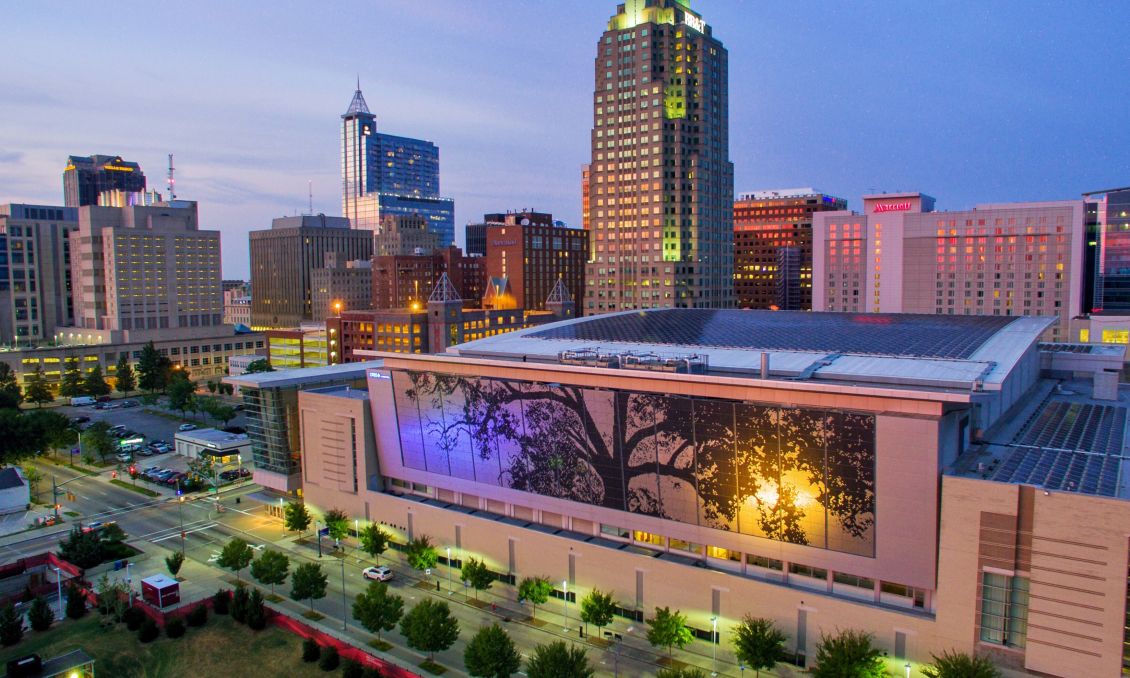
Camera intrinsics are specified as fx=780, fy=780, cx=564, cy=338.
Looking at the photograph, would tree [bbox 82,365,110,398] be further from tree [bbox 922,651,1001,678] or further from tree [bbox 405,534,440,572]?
tree [bbox 922,651,1001,678]

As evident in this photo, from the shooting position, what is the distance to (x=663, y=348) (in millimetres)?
67125

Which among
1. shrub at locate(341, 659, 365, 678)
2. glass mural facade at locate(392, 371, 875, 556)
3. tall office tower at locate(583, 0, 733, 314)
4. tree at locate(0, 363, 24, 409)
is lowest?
shrub at locate(341, 659, 365, 678)

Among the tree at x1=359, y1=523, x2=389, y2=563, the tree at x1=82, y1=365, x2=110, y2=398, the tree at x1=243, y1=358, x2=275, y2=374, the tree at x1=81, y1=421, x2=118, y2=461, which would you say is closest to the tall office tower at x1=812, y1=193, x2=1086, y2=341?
the tree at x1=359, y1=523, x2=389, y2=563

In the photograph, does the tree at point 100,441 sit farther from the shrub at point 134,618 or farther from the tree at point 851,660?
the tree at point 851,660

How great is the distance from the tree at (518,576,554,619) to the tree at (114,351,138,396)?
126410 millimetres

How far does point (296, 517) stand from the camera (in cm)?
7162

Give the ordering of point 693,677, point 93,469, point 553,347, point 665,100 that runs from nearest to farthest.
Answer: point 693,677, point 553,347, point 93,469, point 665,100

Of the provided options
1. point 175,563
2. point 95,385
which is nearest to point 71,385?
point 95,385

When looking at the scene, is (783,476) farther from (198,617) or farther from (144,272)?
(144,272)

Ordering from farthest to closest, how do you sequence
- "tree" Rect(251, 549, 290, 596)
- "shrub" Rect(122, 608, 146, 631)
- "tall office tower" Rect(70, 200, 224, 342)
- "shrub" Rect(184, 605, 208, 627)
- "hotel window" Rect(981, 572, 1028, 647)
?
"tall office tower" Rect(70, 200, 224, 342) → "tree" Rect(251, 549, 290, 596) → "shrub" Rect(184, 605, 208, 627) → "shrub" Rect(122, 608, 146, 631) → "hotel window" Rect(981, 572, 1028, 647)

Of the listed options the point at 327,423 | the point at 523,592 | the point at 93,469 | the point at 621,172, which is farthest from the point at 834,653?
the point at 621,172

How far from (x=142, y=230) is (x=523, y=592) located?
16493 cm

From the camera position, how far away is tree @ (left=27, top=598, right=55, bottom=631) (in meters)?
55.0

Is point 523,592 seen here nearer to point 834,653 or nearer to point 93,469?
point 834,653
